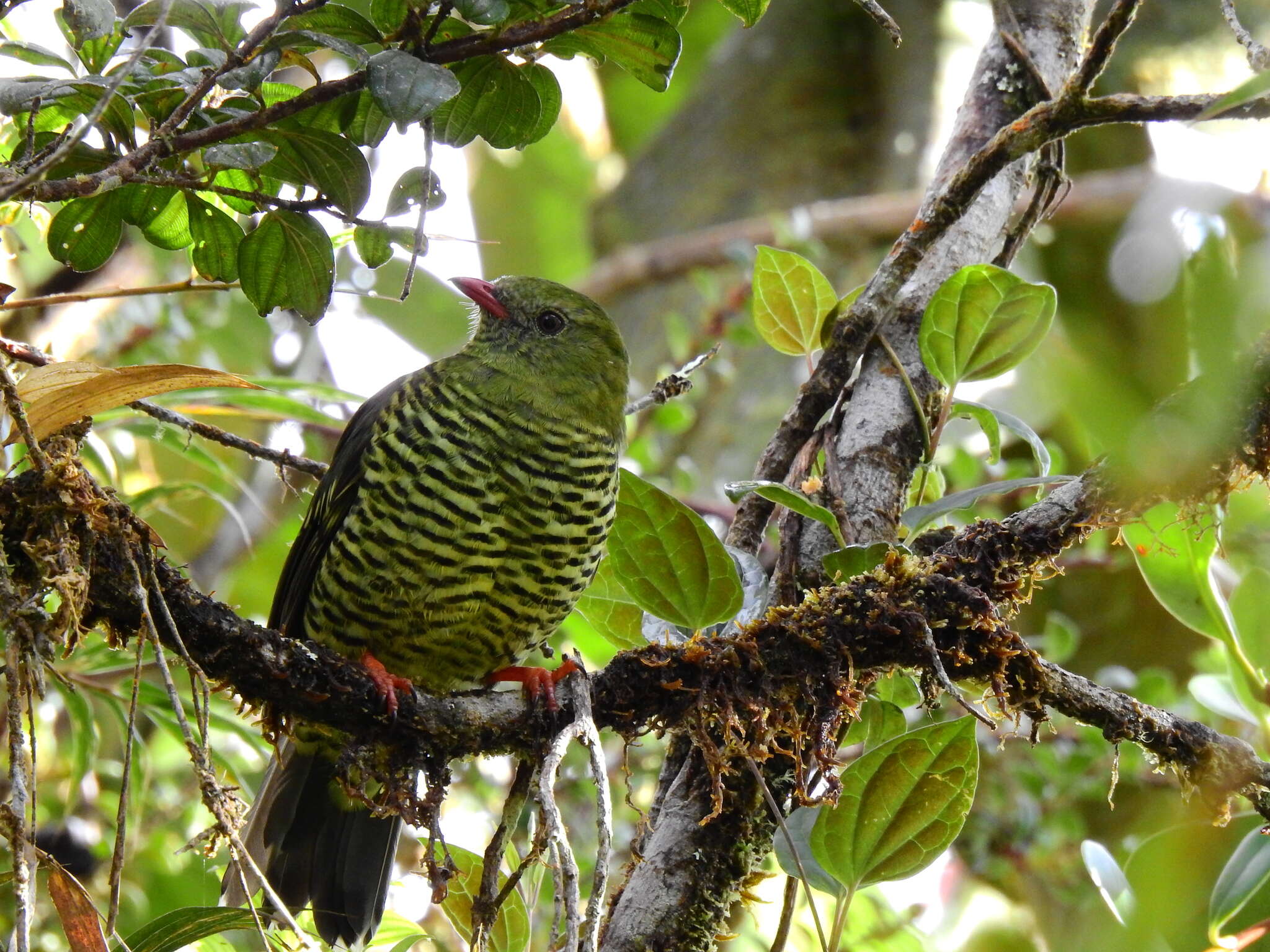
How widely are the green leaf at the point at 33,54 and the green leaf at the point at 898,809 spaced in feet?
4.70

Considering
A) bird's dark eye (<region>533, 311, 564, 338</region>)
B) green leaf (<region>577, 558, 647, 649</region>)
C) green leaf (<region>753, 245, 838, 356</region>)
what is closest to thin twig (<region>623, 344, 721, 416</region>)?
green leaf (<region>753, 245, 838, 356</region>)

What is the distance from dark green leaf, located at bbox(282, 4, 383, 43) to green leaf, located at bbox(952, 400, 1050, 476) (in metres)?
1.15

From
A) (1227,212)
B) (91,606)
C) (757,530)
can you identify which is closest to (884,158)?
(757,530)

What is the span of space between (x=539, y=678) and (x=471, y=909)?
0.42 m

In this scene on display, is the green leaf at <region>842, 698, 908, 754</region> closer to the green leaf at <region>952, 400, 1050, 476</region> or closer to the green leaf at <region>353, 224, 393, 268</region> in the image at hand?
the green leaf at <region>952, 400, 1050, 476</region>

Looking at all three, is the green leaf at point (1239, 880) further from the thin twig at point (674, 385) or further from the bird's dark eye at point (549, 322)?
the bird's dark eye at point (549, 322)

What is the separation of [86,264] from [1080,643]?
4124mm

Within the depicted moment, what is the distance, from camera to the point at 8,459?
102 inches

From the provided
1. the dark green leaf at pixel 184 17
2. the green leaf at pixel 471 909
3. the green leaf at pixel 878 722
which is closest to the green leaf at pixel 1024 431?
the green leaf at pixel 878 722

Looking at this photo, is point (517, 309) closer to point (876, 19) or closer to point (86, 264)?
point (86, 264)

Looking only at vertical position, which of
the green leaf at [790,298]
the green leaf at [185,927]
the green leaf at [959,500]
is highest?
the green leaf at [790,298]

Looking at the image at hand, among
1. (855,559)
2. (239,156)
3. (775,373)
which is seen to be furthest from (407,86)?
(775,373)

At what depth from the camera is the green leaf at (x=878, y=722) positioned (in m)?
1.93

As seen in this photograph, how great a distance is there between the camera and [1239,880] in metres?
1.60
